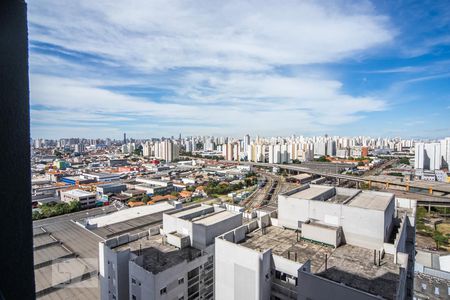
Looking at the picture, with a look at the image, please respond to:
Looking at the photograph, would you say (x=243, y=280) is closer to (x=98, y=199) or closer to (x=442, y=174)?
(x=98, y=199)

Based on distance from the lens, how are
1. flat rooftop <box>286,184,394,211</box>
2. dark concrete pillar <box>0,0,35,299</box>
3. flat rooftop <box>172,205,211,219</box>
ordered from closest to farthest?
dark concrete pillar <box>0,0,35,299</box>, flat rooftop <box>286,184,394,211</box>, flat rooftop <box>172,205,211,219</box>

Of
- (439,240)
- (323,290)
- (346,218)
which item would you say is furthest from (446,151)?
(323,290)

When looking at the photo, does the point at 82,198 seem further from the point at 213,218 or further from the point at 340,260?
the point at 340,260

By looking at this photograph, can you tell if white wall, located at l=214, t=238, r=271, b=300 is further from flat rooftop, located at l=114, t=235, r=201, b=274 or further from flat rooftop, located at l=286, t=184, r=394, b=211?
flat rooftop, located at l=286, t=184, r=394, b=211

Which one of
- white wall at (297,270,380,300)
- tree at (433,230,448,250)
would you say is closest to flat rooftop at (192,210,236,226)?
white wall at (297,270,380,300)

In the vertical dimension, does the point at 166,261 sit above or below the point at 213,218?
below

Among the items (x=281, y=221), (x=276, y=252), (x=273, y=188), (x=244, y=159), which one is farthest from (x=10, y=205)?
(x=244, y=159)

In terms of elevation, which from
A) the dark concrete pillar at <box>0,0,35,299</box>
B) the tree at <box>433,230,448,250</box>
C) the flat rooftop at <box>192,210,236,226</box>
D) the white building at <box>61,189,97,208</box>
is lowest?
the tree at <box>433,230,448,250</box>
